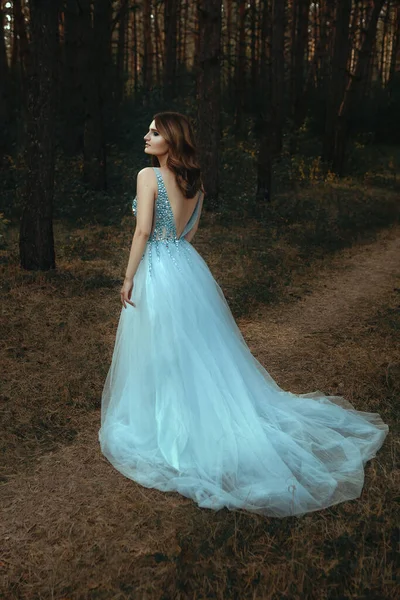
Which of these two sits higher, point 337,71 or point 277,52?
point 277,52

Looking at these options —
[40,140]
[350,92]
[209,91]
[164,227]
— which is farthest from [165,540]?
[350,92]

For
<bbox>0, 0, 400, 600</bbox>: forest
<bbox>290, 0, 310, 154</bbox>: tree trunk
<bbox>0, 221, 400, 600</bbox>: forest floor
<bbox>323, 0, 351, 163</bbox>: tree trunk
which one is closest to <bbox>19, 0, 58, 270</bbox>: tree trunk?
<bbox>0, 0, 400, 600</bbox>: forest

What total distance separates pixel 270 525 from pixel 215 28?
446 inches

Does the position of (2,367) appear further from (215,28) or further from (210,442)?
(215,28)

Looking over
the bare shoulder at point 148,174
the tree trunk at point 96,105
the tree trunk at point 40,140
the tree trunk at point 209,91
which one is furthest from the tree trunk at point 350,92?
the bare shoulder at point 148,174

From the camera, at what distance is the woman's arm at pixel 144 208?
4.38m

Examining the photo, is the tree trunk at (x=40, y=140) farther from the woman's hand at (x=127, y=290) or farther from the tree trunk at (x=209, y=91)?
the woman's hand at (x=127, y=290)

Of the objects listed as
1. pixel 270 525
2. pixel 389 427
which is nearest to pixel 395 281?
pixel 389 427

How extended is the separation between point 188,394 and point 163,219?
135 centimetres

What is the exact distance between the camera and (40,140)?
8.88 meters

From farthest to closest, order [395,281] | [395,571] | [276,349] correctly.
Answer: [395,281] < [276,349] < [395,571]

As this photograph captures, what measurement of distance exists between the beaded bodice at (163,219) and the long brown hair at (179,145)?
0.43 feet

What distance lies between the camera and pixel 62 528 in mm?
3789

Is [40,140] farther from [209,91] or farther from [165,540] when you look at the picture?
[165,540]
